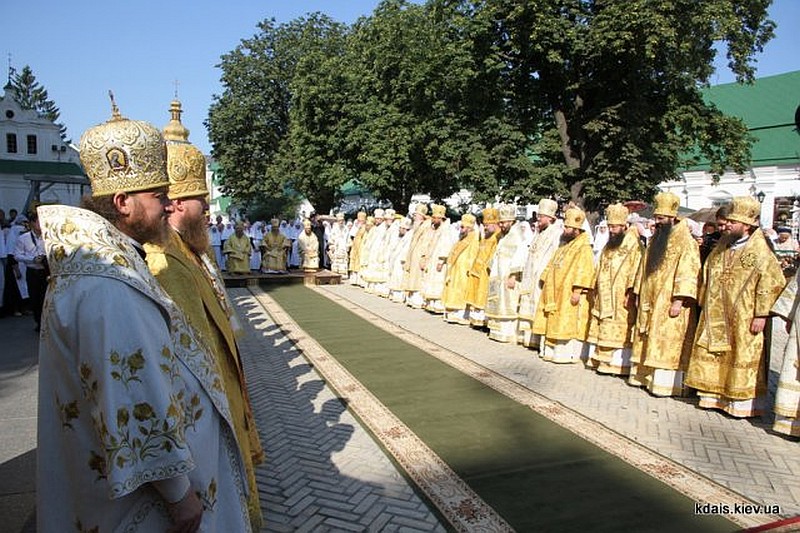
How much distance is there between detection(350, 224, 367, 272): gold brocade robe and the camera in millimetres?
18250

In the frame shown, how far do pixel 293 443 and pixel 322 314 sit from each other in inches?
284

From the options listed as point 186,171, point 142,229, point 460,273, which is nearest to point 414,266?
point 460,273

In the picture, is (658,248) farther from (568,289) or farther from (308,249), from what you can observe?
(308,249)

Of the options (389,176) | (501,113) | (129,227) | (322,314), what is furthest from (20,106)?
(129,227)

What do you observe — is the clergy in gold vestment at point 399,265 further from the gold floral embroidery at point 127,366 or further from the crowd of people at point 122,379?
the gold floral embroidery at point 127,366

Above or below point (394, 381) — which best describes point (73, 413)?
above

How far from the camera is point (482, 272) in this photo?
10477 mm

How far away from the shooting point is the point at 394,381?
6.96m

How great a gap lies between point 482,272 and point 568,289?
105 inches

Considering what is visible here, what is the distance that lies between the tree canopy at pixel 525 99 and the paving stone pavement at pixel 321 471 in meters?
16.7

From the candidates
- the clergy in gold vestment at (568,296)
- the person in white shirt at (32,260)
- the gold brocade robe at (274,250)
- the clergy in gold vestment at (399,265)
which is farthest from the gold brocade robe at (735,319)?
the gold brocade robe at (274,250)

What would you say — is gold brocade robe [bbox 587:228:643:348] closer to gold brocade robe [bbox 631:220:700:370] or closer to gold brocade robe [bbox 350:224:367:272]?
gold brocade robe [bbox 631:220:700:370]

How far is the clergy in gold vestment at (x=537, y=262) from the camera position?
28.7 feet

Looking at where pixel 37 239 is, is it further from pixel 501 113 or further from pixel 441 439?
pixel 501 113
